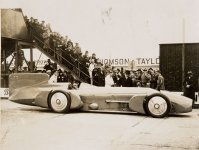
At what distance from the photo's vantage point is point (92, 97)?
341cm

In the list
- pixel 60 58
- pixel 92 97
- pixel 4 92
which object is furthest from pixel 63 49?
pixel 4 92

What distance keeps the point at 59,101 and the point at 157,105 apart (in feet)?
3.13

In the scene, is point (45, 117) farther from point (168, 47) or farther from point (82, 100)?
point (168, 47)

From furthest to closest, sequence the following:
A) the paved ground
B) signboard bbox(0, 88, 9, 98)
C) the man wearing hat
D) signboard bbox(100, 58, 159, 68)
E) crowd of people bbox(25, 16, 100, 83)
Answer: signboard bbox(0, 88, 9, 98) < crowd of people bbox(25, 16, 100, 83) < signboard bbox(100, 58, 159, 68) < the man wearing hat < the paved ground

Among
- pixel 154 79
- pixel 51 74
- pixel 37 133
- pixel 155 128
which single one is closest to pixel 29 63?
pixel 51 74

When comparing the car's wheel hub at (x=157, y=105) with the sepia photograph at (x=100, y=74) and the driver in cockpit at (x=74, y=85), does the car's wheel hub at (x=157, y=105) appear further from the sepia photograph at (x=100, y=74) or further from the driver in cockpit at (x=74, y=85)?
the driver in cockpit at (x=74, y=85)

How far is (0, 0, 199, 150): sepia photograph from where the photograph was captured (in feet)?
8.40

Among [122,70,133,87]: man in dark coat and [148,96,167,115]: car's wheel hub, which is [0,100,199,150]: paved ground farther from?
[122,70,133,87]: man in dark coat

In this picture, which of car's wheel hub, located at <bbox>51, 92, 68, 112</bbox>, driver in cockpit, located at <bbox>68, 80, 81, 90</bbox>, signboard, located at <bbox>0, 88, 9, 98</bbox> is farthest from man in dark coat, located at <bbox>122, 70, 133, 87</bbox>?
signboard, located at <bbox>0, 88, 9, 98</bbox>

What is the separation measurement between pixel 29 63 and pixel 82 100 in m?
0.63

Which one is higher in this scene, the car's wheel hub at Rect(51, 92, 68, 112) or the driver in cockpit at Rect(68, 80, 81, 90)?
the driver in cockpit at Rect(68, 80, 81, 90)

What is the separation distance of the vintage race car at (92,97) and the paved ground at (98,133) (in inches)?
5.0

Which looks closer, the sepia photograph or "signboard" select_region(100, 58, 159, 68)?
the sepia photograph

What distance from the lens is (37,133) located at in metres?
2.64
